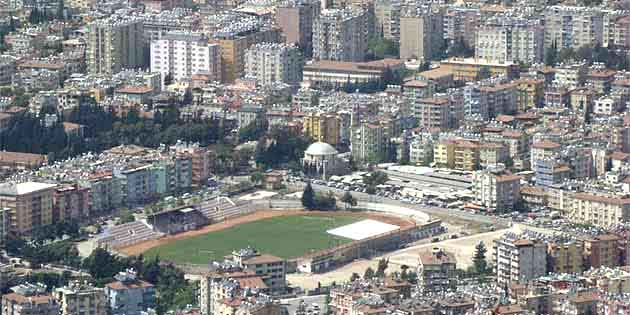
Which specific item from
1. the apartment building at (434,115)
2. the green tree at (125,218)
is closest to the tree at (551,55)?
the apartment building at (434,115)

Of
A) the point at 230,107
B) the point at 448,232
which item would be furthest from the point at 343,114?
the point at 448,232

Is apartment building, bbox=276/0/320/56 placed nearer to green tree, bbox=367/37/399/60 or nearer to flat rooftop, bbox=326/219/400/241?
green tree, bbox=367/37/399/60

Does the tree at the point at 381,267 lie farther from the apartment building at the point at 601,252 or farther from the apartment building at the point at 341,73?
the apartment building at the point at 341,73

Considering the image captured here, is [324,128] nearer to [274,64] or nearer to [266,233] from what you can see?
[274,64]

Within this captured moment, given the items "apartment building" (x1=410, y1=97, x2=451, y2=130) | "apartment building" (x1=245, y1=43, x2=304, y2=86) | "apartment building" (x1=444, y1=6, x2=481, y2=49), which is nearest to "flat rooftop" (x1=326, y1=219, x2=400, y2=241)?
"apartment building" (x1=410, y1=97, x2=451, y2=130)

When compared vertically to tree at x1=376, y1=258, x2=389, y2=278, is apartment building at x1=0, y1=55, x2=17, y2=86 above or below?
above
